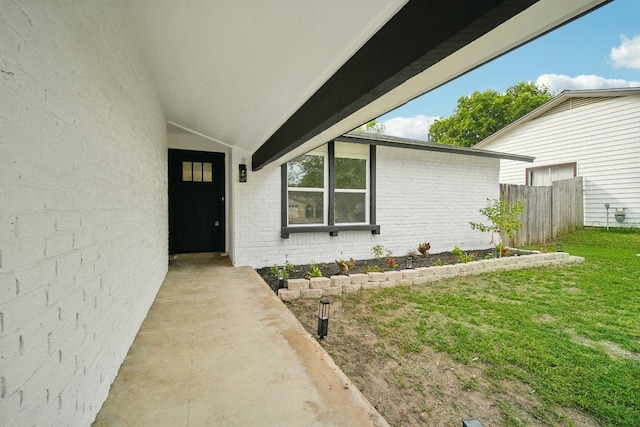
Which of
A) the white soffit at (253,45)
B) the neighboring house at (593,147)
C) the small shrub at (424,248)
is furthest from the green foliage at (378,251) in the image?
the neighboring house at (593,147)

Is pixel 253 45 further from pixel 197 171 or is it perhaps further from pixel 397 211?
pixel 397 211

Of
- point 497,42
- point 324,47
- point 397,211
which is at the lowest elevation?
point 397,211

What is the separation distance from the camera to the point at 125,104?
2121 mm

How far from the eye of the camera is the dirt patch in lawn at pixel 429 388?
1.87m

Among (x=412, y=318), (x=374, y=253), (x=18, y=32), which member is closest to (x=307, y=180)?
(x=374, y=253)

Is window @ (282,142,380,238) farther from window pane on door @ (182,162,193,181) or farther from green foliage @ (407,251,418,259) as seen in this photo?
window pane on door @ (182,162,193,181)

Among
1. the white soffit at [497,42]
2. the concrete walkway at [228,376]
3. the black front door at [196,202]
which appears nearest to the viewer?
the white soffit at [497,42]

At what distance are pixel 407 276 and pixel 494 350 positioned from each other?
2185mm

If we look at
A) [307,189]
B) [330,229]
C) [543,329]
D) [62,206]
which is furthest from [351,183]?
[62,206]

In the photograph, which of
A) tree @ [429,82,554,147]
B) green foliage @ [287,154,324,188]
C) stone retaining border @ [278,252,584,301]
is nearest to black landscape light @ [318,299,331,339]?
stone retaining border @ [278,252,584,301]

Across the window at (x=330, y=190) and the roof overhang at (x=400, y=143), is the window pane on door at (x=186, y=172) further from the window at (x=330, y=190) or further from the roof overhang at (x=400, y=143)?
the roof overhang at (x=400, y=143)

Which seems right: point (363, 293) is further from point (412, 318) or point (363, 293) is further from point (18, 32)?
point (18, 32)

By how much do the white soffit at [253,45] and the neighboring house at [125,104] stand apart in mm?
12

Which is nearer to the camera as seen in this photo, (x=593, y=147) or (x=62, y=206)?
(x=62, y=206)
